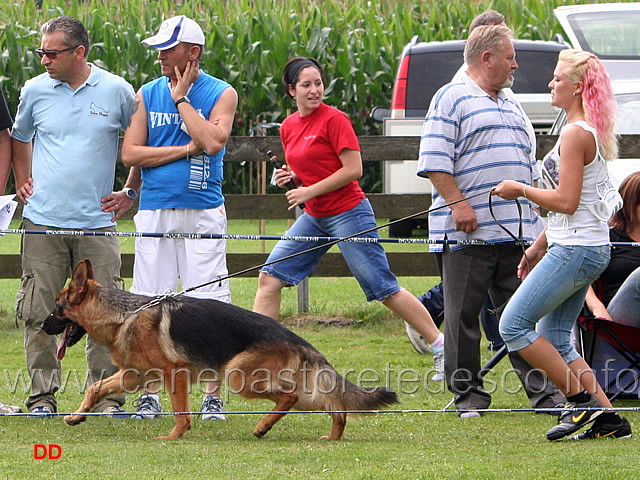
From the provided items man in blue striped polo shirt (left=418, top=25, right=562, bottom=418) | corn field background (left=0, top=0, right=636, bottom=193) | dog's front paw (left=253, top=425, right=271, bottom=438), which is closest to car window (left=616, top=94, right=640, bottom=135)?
man in blue striped polo shirt (left=418, top=25, right=562, bottom=418)

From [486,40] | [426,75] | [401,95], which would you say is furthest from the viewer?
[426,75]

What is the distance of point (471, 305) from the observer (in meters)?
5.59

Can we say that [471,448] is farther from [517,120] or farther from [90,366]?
[90,366]

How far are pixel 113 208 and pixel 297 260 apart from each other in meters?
1.33

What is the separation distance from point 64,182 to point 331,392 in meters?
1.79

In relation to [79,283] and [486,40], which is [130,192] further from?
[486,40]

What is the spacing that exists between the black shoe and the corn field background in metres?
11.5

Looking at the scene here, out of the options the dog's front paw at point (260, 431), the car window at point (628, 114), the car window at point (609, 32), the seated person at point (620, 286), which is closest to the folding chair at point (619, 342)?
the seated person at point (620, 286)

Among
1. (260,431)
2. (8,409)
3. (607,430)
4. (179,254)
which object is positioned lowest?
(8,409)

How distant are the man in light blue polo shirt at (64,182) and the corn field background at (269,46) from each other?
408 inches

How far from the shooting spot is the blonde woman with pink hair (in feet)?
15.2

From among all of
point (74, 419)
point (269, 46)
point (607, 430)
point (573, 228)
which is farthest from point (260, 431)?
point (269, 46)

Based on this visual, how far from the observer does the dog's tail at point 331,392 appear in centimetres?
502

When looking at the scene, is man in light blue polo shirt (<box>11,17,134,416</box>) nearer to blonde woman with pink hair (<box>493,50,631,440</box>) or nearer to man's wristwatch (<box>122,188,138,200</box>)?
man's wristwatch (<box>122,188,138,200</box>)
